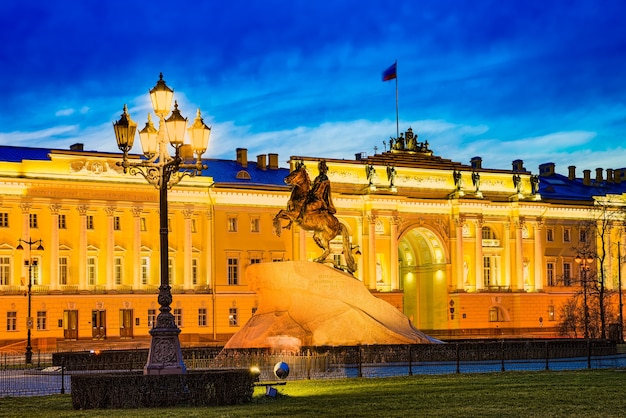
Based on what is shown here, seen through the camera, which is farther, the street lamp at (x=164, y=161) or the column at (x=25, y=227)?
the column at (x=25, y=227)

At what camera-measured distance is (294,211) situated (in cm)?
4100

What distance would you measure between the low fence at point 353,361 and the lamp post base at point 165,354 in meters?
8.05

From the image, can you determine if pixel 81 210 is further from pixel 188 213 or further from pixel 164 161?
pixel 164 161

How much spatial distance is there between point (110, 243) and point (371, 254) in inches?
902

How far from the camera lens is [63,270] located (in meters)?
80.1

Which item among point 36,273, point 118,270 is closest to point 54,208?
point 36,273

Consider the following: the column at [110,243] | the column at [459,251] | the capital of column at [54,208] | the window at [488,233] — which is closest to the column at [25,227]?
the capital of column at [54,208]

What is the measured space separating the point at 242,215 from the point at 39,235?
1649cm

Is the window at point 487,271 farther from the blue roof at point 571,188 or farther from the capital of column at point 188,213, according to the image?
the capital of column at point 188,213

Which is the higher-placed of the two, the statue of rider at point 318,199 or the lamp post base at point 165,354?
the statue of rider at point 318,199

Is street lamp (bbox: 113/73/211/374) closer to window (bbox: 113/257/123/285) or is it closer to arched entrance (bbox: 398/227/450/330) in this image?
window (bbox: 113/257/123/285)

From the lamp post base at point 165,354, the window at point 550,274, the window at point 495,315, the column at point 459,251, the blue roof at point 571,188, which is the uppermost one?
the blue roof at point 571,188

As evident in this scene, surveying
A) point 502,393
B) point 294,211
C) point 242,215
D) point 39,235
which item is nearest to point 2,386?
point 294,211

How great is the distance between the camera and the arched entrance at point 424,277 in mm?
97812
